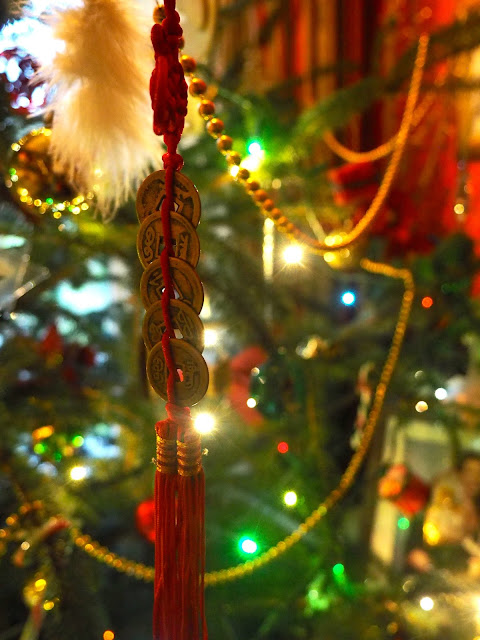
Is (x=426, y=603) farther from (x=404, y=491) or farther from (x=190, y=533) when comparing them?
(x=190, y=533)

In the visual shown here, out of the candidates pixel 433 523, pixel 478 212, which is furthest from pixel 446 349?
pixel 478 212

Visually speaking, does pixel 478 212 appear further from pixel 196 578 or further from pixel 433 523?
pixel 196 578

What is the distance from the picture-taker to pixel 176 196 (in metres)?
0.34

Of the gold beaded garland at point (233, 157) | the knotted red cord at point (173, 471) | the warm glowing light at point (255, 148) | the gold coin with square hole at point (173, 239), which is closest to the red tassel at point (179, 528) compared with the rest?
the knotted red cord at point (173, 471)

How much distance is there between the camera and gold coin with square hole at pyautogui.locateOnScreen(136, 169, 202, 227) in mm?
333

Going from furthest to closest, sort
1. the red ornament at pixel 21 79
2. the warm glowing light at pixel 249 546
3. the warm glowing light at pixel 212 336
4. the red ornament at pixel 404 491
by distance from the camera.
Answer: the warm glowing light at pixel 212 336 → the red ornament at pixel 404 491 → the warm glowing light at pixel 249 546 → the red ornament at pixel 21 79

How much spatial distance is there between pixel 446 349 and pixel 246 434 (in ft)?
1.62

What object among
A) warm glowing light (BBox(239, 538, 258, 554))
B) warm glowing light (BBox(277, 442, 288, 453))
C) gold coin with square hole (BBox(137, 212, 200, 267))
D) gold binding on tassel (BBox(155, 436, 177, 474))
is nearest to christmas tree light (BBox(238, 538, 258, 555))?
warm glowing light (BBox(239, 538, 258, 554))

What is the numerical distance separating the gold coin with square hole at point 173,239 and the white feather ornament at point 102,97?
158 mm

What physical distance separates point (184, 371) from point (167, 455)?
0.07m

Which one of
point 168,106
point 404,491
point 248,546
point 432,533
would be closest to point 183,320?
point 168,106

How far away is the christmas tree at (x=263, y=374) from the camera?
A: 0.57 meters

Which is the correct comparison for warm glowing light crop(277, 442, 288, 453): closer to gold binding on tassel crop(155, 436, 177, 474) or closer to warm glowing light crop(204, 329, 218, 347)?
warm glowing light crop(204, 329, 218, 347)

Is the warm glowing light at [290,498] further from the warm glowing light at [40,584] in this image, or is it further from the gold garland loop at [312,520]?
the warm glowing light at [40,584]
